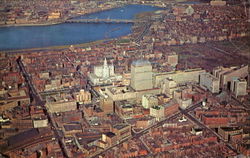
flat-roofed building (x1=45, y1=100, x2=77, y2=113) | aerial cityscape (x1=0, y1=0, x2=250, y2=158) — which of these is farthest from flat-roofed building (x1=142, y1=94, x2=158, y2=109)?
flat-roofed building (x1=45, y1=100, x2=77, y2=113)

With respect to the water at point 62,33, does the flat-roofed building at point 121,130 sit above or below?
below

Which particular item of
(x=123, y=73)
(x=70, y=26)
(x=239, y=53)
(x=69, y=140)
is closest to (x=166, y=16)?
(x=70, y=26)

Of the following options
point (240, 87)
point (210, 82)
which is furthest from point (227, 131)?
point (210, 82)

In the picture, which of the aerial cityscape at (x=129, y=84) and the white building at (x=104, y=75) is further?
the white building at (x=104, y=75)

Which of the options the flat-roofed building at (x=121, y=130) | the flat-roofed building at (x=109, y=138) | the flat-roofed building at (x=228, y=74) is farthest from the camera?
the flat-roofed building at (x=228, y=74)

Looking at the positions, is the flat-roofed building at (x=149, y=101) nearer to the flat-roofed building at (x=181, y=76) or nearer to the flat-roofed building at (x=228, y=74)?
the flat-roofed building at (x=181, y=76)

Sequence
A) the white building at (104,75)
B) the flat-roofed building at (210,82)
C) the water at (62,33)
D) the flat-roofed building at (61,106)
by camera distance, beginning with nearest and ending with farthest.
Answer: the flat-roofed building at (61,106), the flat-roofed building at (210,82), the white building at (104,75), the water at (62,33)

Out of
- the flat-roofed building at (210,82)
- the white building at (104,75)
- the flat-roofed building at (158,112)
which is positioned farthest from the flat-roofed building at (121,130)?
the flat-roofed building at (210,82)
